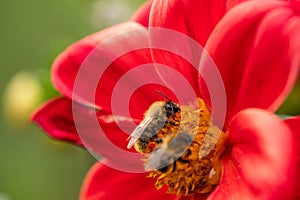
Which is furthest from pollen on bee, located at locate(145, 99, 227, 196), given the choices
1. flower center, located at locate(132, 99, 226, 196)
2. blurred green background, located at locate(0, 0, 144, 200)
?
blurred green background, located at locate(0, 0, 144, 200)

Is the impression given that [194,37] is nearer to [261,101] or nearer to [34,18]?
[261,101]

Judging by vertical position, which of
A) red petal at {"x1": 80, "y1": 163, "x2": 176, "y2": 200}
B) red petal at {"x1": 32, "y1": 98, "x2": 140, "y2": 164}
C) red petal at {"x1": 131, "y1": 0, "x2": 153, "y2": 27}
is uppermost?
red petal at {"x1": 131, "y1": 0, "x2": 153, "y2": 27}

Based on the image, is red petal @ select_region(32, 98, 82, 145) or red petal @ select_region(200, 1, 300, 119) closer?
red petal @ select_region(200, 1, 300, 119)

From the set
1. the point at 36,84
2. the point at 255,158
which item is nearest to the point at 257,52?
the point at 255,158

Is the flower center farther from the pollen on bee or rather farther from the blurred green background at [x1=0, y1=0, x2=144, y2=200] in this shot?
the blurred green background at [x1=0, y1=0, x2=144, y2=200]

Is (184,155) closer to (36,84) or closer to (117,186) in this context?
(117,186)

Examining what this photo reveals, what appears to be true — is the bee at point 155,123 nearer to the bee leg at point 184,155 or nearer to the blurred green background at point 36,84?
the bee leg at point 184,155
